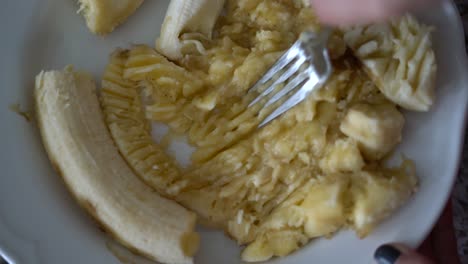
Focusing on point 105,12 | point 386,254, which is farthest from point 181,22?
point 386,254

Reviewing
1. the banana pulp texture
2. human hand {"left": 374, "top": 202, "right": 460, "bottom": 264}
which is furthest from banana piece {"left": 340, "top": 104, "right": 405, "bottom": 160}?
human hand {"left": 374, "top": 202, "right": 460, "bottom": 264}

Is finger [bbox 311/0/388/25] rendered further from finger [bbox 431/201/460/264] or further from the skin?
finger [bbox 431/201/460/264]

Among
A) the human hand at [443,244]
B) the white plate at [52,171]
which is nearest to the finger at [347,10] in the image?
the white plate at [52,171]

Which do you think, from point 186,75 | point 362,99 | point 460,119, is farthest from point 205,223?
point 460,119

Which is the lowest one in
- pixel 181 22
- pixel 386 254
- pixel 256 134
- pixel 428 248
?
pixel 428 248

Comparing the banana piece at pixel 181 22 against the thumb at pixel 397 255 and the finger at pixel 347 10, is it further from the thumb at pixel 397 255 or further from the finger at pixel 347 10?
the thumb at pixel 397 255

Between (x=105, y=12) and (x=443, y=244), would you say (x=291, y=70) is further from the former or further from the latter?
(x=443, y=244)
